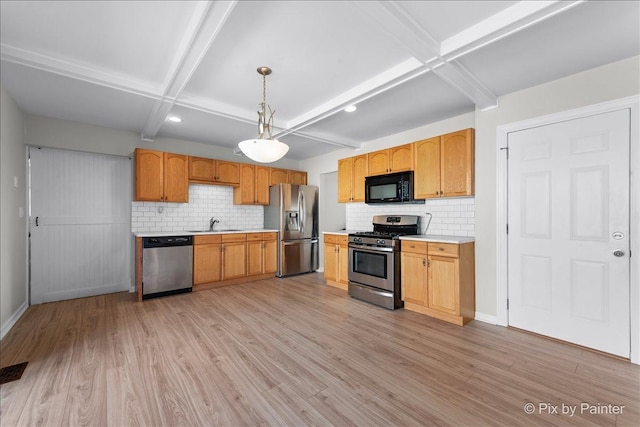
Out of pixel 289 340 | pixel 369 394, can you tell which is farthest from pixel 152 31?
pixel 369 394

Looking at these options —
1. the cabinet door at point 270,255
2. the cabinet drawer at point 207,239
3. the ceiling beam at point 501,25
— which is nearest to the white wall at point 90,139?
the cabinet drawer at point 207,239

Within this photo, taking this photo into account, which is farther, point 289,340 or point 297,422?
point 289,340

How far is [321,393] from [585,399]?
1.74 meters

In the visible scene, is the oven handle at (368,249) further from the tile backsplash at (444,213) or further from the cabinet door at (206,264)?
the cabinet door at (206,264)

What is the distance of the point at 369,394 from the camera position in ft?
6.13

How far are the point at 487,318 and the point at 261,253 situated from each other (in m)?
3.70

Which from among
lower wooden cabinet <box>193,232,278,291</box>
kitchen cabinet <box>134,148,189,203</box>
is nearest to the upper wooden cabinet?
lower wooden cabinet <box>193,232,278,291</box>

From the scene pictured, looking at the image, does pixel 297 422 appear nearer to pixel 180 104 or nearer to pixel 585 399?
pixel 585 399

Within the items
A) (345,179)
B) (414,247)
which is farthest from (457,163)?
(345,179)

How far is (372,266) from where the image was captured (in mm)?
3855

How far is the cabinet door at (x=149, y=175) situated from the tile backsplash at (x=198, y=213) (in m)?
0.34

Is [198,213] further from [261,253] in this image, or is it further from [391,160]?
[391,160]

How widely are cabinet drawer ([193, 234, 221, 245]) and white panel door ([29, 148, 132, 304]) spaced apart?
109cm

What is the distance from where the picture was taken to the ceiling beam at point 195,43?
5.67 feet
